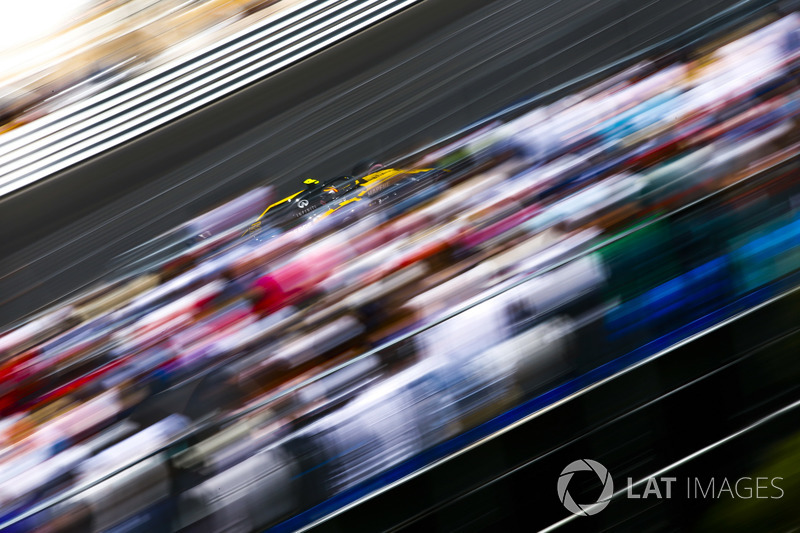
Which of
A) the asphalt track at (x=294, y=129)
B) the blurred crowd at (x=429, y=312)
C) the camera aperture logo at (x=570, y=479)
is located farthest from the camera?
the asphalt track at (x=294, y=129)

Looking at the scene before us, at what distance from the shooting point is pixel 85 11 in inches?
174

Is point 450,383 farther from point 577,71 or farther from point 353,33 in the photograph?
point 353,33

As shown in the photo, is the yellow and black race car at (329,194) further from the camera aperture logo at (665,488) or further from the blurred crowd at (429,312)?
the camera aperture logo at (665,488)

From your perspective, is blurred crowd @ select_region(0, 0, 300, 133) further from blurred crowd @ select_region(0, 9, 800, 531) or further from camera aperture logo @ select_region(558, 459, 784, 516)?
camera aperture logo @ select_region(558, 459, 784, 516)

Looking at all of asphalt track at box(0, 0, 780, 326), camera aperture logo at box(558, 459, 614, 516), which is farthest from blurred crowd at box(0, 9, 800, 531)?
asphalt track at box(0, 0, 780, 326)

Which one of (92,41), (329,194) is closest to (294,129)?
(329,194)

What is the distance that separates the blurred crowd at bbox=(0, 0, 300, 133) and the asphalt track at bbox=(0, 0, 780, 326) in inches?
14.7

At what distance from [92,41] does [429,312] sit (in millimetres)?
3559

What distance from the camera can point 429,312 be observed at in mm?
1550

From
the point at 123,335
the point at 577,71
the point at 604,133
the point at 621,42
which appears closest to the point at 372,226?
the point at 604,133

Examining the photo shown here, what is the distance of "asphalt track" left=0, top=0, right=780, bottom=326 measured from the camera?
426cm

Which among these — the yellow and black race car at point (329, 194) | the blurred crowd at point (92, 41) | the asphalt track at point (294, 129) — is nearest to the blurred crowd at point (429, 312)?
the yellow and black race car at point (329, 194)

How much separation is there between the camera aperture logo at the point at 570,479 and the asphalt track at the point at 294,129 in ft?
9.34

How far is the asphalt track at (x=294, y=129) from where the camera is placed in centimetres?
426
